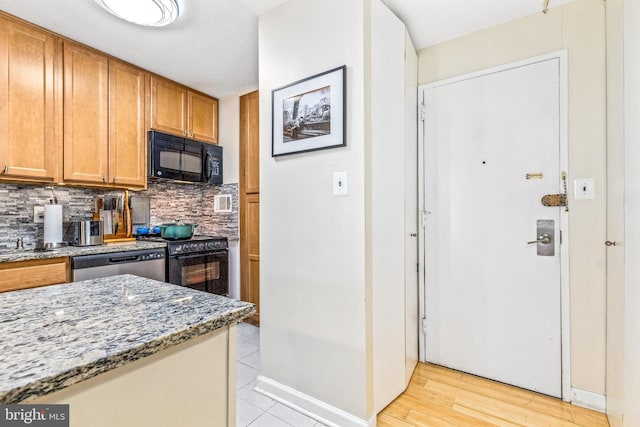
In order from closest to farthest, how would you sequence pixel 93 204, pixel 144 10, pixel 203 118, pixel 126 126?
pixel 144 10
pixel 126 126
pixel 93 204
pixel 203 118

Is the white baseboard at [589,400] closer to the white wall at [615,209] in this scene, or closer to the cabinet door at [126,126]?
the white wall at [615,209]

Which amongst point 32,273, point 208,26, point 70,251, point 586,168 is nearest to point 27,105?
point 70,251

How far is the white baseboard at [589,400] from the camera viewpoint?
173 cm

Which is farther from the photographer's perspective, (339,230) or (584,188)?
(584,188)

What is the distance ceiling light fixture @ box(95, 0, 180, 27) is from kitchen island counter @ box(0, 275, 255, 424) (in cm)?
168

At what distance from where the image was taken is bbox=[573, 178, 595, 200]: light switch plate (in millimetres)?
1767

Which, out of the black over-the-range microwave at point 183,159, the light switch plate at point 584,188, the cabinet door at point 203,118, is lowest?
the light switch plate at point 584,188

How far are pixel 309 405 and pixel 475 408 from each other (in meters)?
0.96

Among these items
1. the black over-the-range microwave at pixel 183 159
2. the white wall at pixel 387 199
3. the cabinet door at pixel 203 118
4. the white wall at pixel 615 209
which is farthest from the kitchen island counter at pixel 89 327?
the cabinet door at pixel 203 118

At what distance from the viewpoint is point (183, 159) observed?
9.88ft

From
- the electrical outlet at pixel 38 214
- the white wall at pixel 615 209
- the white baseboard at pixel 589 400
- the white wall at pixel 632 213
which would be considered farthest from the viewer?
the electrical outlet at pixel 38 214

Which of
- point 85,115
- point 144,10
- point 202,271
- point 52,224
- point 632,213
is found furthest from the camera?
point 202,271

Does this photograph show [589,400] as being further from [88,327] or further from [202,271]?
[202,271]

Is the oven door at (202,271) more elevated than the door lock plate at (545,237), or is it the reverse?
the door lock plate at (545,237)
